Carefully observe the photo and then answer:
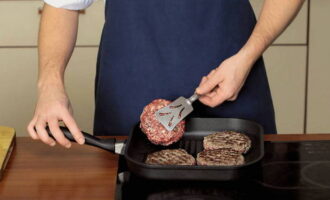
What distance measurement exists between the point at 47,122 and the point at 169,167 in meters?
0.30

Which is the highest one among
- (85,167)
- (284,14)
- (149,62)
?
(284,14)

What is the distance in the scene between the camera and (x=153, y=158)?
41.2 inches

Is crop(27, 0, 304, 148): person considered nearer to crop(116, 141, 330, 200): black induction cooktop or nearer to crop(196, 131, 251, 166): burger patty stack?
crop(196, 131, 251, 166): burger patty stack

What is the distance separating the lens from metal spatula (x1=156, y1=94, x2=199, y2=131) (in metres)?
1.15

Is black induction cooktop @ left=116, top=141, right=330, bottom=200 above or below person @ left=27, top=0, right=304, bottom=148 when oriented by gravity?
below

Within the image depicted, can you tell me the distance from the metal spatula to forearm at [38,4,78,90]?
241mm

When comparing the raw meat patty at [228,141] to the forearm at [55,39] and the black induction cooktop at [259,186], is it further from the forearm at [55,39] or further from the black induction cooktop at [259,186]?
the forearm at [55,39]

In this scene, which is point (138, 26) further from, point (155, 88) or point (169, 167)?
point (169, 167)

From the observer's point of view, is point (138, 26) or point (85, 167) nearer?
point (85, 167)

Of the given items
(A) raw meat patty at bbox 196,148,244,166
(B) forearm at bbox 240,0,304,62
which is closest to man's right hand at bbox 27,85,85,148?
(A) raw meat patty at bbox 196,148,244,166

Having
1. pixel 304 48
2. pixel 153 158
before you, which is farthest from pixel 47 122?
pixel 304 48

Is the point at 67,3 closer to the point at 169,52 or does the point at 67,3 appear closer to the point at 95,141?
the point at 169,52

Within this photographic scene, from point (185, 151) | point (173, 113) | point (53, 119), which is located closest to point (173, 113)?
point (173, 113)

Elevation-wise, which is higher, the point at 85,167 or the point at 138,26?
the point at 138,26
